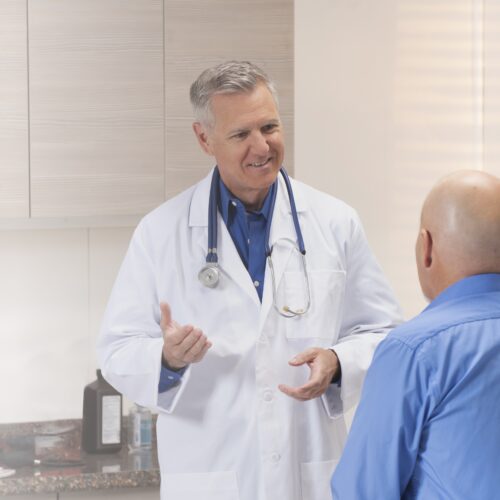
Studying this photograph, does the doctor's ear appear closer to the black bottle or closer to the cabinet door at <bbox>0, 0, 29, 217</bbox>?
the cabinet door at <bbox>0, 0, 29, 217</bbox>

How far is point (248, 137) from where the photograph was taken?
6.52ft

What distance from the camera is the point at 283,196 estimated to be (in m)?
2.12

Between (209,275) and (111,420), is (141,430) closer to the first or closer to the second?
(111,420)

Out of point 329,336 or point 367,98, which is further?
point 367,98

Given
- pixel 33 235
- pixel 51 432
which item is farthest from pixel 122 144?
pixel 51 432

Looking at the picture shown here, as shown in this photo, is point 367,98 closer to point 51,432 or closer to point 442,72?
point 442,72

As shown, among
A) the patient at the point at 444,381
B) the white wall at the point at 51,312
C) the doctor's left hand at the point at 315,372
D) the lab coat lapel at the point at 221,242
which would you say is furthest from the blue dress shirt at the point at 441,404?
the white wall at the point at 51,312

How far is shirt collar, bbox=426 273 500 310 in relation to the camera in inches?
52.4

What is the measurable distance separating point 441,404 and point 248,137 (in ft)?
2.93

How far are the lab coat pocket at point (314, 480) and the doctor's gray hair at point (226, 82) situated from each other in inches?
30.9

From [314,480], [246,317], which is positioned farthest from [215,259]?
[314,480]

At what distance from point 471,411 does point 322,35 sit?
192 cm

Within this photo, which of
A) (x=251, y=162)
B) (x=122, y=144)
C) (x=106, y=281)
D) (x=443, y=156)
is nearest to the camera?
(x=251, y=162)

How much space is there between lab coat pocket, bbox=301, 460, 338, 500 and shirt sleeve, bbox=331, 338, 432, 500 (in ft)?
1.88
